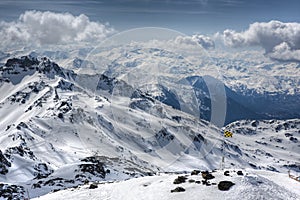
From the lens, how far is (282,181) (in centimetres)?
6012

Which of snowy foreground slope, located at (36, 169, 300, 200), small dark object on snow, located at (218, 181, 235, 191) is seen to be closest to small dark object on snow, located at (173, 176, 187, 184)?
snowy foreground slope, located at (36, 169, 300, 200)

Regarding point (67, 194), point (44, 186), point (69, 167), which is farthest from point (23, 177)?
point (67, 194)

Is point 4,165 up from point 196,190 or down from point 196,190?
down

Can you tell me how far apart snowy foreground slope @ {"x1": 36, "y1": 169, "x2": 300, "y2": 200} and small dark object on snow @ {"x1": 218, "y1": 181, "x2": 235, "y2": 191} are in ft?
1.86

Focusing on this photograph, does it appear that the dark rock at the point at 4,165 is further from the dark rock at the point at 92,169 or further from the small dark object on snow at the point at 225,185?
the small dark object on snow at the point at 225,185

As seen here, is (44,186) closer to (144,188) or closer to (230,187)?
(144,188)

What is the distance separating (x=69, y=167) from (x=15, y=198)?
129 ft

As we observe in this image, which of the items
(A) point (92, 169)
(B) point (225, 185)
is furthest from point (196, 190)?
(A) point (92, 169)

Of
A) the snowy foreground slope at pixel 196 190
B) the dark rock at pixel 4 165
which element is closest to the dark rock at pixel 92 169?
the dark rock at pixel 4 165

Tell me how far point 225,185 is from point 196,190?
162 inches

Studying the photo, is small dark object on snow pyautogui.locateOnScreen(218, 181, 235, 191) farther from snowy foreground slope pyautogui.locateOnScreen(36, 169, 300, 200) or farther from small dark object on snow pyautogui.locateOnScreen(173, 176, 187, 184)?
small dark object on snow pyautogui.locateOnScreen(173, 176, 187, 184)

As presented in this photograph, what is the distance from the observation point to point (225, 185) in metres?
49.3

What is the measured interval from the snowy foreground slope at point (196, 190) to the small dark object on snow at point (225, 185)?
566 mm

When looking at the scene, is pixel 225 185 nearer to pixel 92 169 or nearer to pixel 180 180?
pixel 180 180
